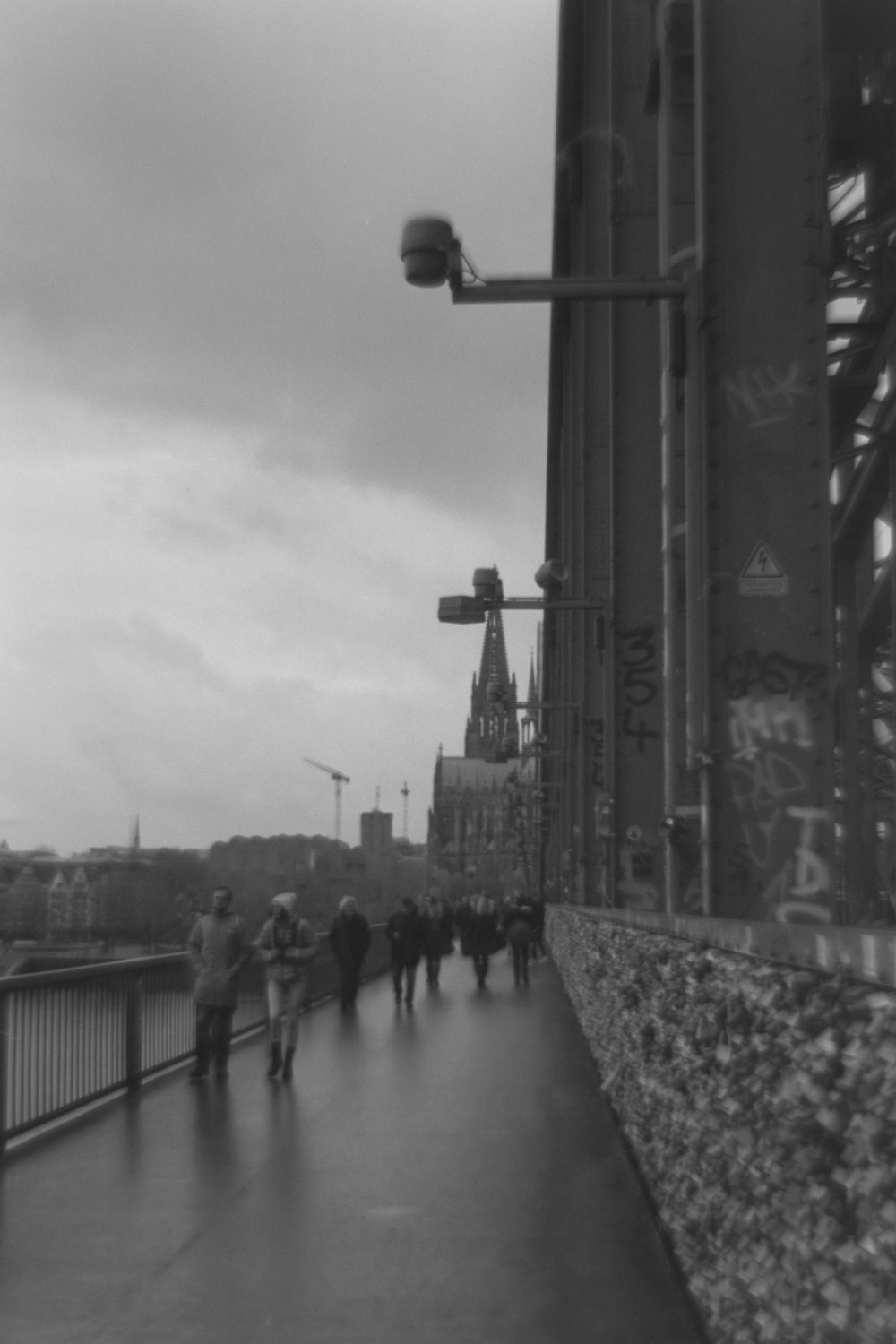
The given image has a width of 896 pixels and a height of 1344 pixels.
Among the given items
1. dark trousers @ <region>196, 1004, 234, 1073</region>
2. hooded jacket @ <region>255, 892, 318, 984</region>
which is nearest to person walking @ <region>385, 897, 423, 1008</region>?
hooded jacket @ <region>255, 892, 318, 984</region>

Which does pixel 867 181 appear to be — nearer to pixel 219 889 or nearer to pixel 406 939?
pixel 219 889

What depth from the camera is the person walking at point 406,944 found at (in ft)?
81.0

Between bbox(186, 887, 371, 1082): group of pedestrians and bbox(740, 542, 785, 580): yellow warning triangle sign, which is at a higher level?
bbox(740, 542, 785, 580): yellow warning triangle sign

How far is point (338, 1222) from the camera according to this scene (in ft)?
26.6

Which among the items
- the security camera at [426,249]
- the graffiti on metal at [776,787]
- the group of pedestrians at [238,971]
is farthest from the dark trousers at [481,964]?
the security camera at [426,249]

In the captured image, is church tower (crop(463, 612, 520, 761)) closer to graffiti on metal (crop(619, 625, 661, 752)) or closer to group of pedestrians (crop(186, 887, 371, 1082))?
graffiti on metal (crop(619, 625, 661, 752))

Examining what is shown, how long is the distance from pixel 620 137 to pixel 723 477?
36.3ft

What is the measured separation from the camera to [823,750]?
9.70 meters

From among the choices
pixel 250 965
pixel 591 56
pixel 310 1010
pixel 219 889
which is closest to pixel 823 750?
pixel 219 889

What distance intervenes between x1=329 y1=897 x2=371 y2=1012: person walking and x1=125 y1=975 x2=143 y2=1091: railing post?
960 centimetres

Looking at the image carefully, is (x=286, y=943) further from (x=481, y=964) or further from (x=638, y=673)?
(x=481, y=964)

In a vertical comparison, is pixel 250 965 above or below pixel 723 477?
below

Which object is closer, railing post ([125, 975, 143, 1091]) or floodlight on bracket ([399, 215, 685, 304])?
floodlight on bracket ([399, 215, 685, 304])

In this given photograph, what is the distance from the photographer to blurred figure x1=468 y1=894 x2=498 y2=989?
31531 millimetres
